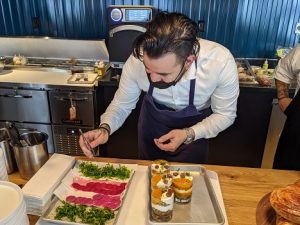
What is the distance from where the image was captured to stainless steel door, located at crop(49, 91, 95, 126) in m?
2.57

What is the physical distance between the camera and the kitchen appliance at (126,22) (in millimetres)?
2572

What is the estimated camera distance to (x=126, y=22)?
8.60 ft

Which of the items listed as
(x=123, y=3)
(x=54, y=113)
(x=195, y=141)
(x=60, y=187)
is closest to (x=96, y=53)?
(x=123, y=3)

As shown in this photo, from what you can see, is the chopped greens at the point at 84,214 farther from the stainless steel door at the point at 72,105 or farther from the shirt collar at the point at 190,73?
the stainless steel door at the point at 72,105

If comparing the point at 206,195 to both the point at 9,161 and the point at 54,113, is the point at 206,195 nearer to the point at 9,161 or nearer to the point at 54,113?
the point at 9,161

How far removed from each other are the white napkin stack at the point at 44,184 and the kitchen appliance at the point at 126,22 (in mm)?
1634

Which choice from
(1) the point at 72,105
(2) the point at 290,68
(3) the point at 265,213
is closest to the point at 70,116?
(1) the point at 72,105

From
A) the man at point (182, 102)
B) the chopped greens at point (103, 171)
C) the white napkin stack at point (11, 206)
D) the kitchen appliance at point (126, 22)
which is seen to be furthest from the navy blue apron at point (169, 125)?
the kitchen appliance at point (126, 22)

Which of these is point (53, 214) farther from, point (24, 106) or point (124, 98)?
point (24, 106)

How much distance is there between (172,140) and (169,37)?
0.49m

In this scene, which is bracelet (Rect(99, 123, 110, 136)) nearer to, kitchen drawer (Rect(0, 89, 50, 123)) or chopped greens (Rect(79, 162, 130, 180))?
chopped greens (Rect(79, 162, 130, 180))

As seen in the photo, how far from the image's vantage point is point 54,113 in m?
2.70

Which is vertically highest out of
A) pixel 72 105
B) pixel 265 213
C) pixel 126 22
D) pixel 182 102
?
pixel 126 22

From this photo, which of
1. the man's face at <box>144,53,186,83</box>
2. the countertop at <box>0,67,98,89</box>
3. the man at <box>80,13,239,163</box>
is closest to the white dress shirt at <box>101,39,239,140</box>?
the man at <box>80,13,239,163</box>
